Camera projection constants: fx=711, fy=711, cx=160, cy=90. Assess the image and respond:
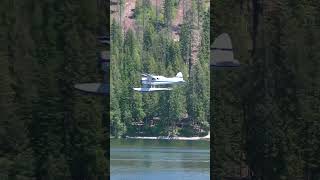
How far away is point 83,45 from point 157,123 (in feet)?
57.8

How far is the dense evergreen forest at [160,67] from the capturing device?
68.6ft

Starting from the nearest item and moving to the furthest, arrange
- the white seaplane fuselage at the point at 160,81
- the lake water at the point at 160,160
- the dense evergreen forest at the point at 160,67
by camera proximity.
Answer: the lake water at the point at 160,160 < the white seaplane fuselage at the point at 160,81 < the dense evergreen forest at the point at 160,67

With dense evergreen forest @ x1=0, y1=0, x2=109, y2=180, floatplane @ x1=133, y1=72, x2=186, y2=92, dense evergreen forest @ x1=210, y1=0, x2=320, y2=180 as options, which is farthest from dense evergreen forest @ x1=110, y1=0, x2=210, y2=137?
dense evergreen forest @ x1=0, y1=0, x2=109, y2=180

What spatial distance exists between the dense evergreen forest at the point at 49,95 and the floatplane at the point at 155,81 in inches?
579

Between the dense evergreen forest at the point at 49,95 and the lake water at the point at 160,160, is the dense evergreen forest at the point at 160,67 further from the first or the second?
the dense evergreen forest at the point at 49,95

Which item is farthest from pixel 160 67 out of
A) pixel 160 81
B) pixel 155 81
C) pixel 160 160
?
pixel 160 160

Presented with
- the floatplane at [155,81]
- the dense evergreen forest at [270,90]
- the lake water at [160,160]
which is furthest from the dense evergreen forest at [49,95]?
the floatplane at [155,81]

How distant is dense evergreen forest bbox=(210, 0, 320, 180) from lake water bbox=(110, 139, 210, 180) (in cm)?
1045

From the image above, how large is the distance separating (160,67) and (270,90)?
16.3 m

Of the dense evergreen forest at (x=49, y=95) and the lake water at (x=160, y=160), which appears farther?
the lake water at (x=160, y=160)

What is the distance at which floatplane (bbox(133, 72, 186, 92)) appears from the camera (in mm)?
20141

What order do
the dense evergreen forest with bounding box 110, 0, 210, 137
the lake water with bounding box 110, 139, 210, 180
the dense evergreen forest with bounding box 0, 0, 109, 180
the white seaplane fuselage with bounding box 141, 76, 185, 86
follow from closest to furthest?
the dense evergreen forest with bounding box 0, 0, 109, 180 → the lake water with bounding box 110, 139, 210, 180 → the white seaplane fuselage with bounding box 141, 76, 185, 86 → the dense evergreen forest with bounding box 110, 0, 210, 137

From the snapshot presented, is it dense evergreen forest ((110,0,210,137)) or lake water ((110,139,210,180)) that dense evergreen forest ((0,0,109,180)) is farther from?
dense evergreen forest ((110,0,210,137))

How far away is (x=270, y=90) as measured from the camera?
5.22m
